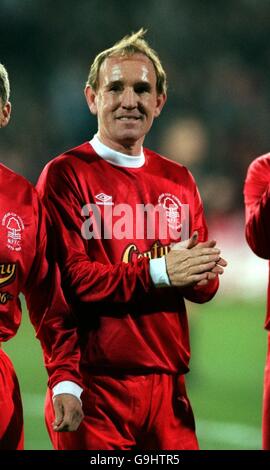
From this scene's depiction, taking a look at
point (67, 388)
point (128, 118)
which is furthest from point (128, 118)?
point (67, 388)

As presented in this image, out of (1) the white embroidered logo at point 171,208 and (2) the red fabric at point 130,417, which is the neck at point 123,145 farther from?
(2) the red fabric at point 130,417

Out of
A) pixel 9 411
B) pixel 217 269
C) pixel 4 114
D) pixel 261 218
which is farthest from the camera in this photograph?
pixel 261 218

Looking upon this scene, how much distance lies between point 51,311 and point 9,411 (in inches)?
15.2

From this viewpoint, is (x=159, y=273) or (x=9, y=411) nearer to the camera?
(x=9, y=411)

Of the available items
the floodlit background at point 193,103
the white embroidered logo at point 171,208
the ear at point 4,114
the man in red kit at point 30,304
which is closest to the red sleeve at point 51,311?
the man in red kit at point 30,304

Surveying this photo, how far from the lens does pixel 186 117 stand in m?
13.5

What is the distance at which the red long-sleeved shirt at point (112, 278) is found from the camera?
11.5 feet

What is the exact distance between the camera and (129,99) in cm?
360

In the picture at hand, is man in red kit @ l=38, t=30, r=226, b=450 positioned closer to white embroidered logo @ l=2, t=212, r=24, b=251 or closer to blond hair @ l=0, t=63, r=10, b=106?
white embroidered logo @ l=2, t=212, r=24, b=251

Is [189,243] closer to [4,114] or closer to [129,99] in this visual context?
[129,99]

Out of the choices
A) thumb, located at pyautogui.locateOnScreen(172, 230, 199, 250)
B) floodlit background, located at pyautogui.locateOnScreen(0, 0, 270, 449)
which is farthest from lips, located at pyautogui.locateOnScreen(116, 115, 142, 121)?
floodlit background, located at pyautogui.locateOnScreen(0, 0, 270, 449)

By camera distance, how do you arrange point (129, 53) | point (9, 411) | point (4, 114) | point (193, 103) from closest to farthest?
point (9, 411)
point (4, 114)
point (129, 53)
point (193, 103)

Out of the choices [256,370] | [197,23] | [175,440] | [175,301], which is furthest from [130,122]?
[197,23]

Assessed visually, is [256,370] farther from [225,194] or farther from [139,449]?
[139,449]
